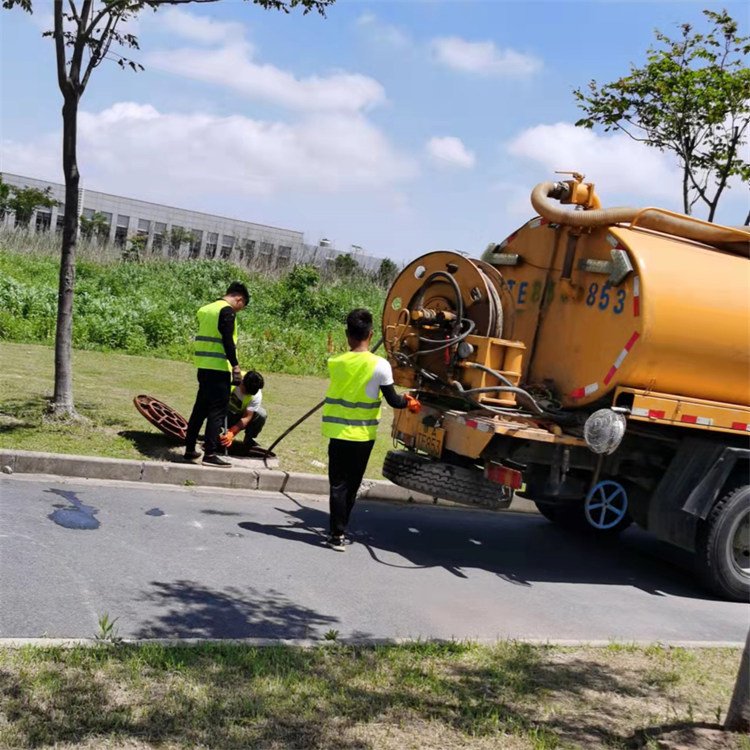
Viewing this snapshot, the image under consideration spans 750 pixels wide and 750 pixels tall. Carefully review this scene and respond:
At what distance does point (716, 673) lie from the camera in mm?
5012

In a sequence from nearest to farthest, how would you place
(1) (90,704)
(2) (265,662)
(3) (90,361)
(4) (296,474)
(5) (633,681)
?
(1) (90,704) → (2) (265,662) → (5) (633,681) → (4) (296,474) → (3) (90,361)

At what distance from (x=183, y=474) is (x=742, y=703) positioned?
5.25 m

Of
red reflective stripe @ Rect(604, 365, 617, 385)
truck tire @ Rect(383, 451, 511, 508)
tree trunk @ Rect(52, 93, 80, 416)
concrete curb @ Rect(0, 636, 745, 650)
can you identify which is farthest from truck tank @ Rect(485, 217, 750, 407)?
tree trunk @ Rect(52, 93, 80, 416)

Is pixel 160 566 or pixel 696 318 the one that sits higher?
pixel 696 318

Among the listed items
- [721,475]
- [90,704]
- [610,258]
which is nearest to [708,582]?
[721,475]

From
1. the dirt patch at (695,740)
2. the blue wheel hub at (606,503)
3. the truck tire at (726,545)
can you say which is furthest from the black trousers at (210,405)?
the dirt patch at (695,740)

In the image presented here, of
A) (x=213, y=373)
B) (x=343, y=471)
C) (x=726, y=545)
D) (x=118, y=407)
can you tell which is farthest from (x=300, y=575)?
(x=118, y=407)

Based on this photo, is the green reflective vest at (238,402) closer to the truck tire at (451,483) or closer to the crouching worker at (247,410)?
the crouching worker at (247,410)

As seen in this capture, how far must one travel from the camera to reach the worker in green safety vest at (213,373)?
819 cm

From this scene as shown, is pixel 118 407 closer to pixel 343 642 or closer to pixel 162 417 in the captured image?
pixel 162 417

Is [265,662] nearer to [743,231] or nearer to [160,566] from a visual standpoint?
[160,566]

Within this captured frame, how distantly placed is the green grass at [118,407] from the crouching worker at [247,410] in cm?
41

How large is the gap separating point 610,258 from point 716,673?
3.10m

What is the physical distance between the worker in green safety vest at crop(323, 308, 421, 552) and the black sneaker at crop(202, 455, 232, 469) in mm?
1820
